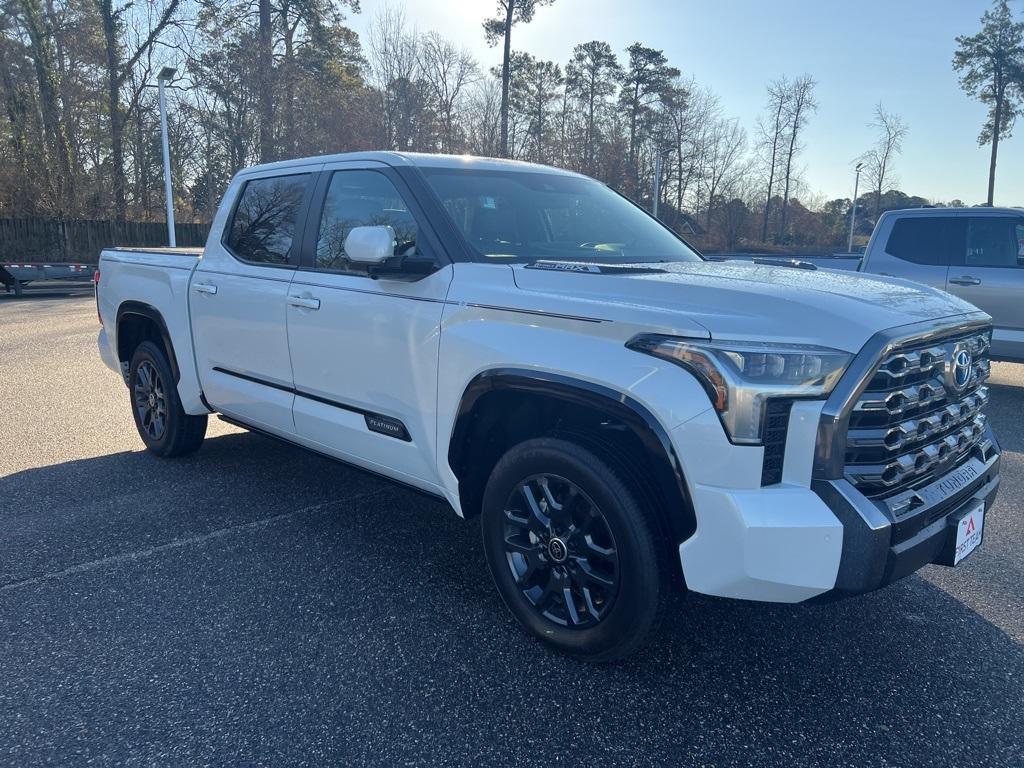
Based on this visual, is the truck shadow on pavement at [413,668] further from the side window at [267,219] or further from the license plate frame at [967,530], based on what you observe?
the side window at [267,219]

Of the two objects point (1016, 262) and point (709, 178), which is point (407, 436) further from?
point (709, 178)

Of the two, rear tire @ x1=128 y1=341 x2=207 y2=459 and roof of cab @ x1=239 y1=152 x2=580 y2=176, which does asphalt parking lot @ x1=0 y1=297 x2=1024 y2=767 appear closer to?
rear tire @ x1=128 y1=341 x2=207 y2=459

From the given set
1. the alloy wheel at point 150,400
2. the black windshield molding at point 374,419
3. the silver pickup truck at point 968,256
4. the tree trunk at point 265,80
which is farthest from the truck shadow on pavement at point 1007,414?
the tree trunk at point 265,80

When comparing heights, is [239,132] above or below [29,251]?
above

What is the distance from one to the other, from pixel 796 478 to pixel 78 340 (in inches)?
445

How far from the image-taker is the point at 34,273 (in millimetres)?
19953

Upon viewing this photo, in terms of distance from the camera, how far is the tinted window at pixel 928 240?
25.9 ft

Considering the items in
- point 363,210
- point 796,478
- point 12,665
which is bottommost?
point 12,665

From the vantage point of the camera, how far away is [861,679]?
2740 millimetres

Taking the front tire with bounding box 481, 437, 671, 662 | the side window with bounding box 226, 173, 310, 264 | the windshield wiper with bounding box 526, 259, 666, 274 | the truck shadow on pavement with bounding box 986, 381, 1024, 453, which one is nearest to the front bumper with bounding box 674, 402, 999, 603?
the front tire with bounding box 481, 437, 671, 662

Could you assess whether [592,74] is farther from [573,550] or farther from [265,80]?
[573,550]

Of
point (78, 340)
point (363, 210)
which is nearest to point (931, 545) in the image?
point (363, 210)

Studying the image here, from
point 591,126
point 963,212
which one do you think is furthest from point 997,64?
point 963,212

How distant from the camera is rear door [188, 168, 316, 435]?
13.2 ft
